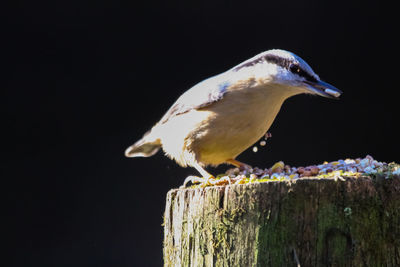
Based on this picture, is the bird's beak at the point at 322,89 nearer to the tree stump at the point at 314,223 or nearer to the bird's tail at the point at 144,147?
the tree stump at the point at 314,223

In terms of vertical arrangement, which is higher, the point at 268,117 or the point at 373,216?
the point at 268,117

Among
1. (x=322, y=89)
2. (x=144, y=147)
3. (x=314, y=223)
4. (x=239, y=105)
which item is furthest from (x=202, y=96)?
(x=314, y=223)

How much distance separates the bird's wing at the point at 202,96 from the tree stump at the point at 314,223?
860mm

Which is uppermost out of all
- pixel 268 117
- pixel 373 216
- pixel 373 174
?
pixel 268 117

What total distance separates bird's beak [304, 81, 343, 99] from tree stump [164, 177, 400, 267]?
63 cm

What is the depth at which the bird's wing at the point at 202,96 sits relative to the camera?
2.31m

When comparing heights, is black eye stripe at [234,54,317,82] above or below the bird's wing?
above

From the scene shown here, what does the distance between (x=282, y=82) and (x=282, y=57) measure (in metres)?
0.12

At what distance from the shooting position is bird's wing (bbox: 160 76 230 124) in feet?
7.58

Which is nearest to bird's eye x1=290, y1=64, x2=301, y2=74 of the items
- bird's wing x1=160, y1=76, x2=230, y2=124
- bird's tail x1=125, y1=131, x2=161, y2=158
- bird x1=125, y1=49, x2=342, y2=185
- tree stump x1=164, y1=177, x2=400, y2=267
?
bird x1=125, y1=49, x2=342, y2=185

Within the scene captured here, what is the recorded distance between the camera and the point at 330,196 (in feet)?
4.65

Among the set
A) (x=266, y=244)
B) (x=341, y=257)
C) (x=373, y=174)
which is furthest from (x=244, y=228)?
(x=373, y=174)

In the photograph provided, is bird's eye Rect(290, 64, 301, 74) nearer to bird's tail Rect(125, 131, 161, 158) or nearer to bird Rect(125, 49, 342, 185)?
bird Rect(125, 49, 342, 185)

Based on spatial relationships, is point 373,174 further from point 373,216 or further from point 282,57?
point 282,57
